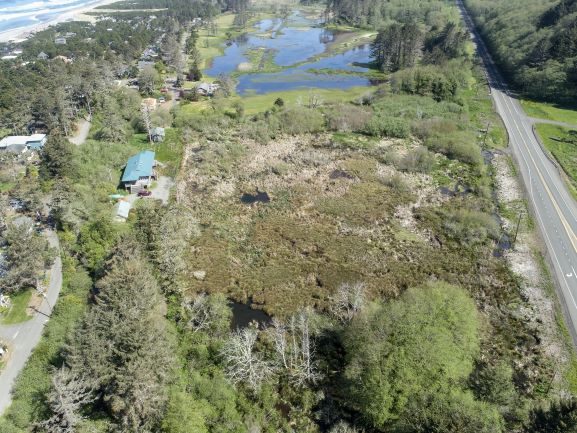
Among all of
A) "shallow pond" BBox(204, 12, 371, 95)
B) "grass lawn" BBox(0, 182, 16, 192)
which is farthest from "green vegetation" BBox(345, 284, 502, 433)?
"shallow pond" BBox(204, 12, 371, 95)

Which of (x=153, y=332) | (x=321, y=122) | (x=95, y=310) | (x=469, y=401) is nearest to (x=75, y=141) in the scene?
(x=321, y=122)

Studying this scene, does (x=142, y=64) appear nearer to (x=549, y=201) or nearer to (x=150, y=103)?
(x=150, y=103)

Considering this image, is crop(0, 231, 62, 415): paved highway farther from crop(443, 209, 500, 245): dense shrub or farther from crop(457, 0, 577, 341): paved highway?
crop(457, 0, 577, 341): paved highway

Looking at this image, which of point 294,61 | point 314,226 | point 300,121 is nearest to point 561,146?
point 300,121

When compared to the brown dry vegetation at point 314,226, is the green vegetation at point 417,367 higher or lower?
higher

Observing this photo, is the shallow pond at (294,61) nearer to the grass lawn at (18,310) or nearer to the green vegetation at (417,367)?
the grass lawn at (18,310)

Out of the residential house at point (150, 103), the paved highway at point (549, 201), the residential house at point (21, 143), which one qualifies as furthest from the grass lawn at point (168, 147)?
the paved highway at point (549, 201)
